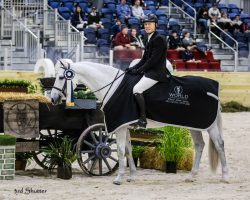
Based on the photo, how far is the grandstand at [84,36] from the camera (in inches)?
1047

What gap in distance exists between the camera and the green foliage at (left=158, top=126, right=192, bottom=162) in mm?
16125

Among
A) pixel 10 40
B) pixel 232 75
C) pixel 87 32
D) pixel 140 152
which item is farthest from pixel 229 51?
pixel 140 152

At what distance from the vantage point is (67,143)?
1524 cm

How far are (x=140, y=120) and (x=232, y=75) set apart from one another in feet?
46.2

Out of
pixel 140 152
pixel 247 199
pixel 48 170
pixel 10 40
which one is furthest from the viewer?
pixel 10 40

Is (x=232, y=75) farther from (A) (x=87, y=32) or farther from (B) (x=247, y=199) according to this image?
(B) (x=247, y=199)

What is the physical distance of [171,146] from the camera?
16.1 m

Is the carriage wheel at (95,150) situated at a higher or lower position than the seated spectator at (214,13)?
lower

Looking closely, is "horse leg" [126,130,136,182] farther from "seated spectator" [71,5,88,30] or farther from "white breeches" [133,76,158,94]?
"seated spectator" [71,5,88,30]

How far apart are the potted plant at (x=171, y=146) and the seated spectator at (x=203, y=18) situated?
1654 centimetres

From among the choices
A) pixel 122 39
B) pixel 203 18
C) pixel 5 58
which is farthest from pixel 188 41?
pixel 5 58

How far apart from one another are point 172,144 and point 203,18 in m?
17.5

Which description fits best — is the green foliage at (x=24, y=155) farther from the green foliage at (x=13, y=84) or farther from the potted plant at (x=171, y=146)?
the potted plant at (x=171, y=146)

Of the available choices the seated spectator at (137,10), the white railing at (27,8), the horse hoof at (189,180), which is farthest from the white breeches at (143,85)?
the seated spectator at (137,10)
